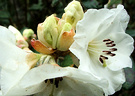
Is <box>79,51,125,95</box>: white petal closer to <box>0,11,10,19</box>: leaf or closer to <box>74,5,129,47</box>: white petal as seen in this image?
<box>74,5,129,47</box>: white petal

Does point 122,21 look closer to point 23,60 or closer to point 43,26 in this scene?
point 43,26

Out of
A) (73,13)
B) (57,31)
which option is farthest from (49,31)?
(73,13)

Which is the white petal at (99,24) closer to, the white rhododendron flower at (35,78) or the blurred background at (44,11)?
the white rhododendron flower at (35,78)

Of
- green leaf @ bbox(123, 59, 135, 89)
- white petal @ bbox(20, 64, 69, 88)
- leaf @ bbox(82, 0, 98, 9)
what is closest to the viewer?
white petal @ bbox(20, 64, 69, 88)

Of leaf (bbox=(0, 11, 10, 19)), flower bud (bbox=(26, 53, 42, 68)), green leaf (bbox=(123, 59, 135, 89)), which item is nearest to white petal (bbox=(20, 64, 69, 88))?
flower bud (bbox=(26, 53, 42, 68))

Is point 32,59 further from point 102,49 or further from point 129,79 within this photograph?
point 129,79

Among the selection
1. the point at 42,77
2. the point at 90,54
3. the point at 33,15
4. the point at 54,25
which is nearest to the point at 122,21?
the point at 90,54

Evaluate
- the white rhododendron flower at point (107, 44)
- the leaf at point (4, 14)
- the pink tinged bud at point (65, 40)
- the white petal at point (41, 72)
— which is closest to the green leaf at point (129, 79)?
the white rhododendron flower at point (107, 44)
